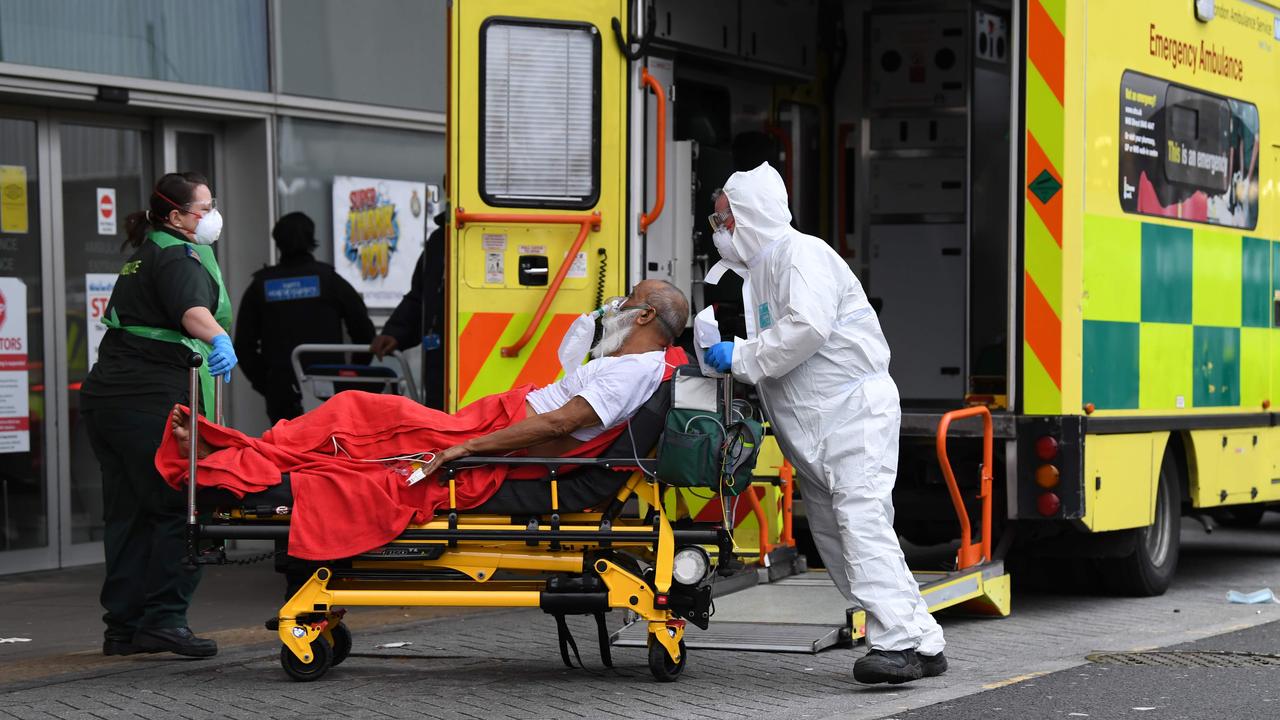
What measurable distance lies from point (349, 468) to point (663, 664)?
122 cm

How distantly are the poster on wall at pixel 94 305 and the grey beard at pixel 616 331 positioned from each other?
4416 mm

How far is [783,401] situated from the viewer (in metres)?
6.33

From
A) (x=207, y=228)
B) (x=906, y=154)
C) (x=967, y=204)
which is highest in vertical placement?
(x=906, y=154)


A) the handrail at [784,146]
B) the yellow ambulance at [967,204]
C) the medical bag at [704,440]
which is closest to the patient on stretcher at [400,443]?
the medical bag at [704,440]

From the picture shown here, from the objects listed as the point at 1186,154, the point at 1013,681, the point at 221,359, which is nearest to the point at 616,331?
the point at 221,359

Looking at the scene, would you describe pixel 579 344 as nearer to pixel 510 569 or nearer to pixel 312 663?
pixel 510 569

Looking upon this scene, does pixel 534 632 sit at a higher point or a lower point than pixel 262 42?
lower

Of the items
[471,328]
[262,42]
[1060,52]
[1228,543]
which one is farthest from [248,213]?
[1228,543]

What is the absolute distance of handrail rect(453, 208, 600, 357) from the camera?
25.3 ft

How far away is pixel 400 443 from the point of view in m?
6.21

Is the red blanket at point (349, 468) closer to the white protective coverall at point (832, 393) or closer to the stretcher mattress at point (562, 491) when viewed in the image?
the stretcher mattress at point (562, 491)

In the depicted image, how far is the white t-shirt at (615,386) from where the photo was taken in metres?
6.20

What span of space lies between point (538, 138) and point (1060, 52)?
7.13 feet

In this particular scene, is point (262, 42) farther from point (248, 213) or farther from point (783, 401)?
point (783, 401)
